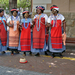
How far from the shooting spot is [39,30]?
5.43m

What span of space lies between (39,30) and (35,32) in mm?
184

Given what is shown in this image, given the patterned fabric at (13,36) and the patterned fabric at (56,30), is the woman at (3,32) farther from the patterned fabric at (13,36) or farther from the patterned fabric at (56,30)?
the patterned fabric at (56,30)

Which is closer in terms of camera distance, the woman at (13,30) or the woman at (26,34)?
the woman at (26,34)

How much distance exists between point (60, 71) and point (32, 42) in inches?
85.7

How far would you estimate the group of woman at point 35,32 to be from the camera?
522 centimetres

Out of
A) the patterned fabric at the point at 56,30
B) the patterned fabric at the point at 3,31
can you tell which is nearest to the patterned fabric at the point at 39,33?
the patterned fabric at the point at 56,30

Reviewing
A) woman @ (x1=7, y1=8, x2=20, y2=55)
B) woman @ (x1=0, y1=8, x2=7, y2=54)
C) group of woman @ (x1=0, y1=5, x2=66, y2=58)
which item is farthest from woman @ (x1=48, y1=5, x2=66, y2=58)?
woman @ (x1=0, y1=8, x2=7, y2=54)

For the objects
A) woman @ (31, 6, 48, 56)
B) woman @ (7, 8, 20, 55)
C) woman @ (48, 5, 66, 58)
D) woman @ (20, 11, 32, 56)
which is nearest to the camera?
woman @ (48, 5, 66, 58)

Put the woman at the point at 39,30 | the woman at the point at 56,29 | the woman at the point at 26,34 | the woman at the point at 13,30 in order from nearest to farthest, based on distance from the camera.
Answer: the woman at the point at 56,29
the woman at the point at 39,30
the woman at the point at 26,34
the woman at the point at 13,30

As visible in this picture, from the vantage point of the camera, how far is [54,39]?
17.3 feet

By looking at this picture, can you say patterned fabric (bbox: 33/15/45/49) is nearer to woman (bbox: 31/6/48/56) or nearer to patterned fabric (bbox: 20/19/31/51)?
woman (bbox: 31/6/48/56)

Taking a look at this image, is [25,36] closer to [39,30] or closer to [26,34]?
[26,34]

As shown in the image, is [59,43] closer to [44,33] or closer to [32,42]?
[44,33]

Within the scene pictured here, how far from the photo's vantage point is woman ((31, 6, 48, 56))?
5.39 metres
